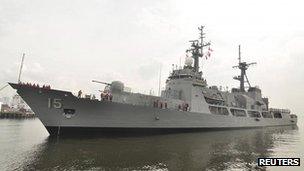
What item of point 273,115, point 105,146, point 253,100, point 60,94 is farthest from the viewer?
point 273,115

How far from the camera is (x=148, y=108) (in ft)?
70.4

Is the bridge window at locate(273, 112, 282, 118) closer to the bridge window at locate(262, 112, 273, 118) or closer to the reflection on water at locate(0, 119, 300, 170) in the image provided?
the bridge window at locate(262, 112, 273, 118)

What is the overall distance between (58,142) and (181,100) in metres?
12.8

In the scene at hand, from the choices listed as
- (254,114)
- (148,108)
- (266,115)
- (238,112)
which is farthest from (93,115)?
(266,115)

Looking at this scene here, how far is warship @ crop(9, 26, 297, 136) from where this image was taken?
18141mm

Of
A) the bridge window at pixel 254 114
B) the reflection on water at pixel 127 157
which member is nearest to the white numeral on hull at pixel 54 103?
the reflection on water at pixel 127 157

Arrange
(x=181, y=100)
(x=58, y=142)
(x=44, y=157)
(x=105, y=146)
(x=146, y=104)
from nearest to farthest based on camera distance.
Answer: (x=44, y=157), (x=105, y=146), (x=58, y=142), (x=146, y=104), (x=181, y=100)

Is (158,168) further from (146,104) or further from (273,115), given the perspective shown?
(273,115)

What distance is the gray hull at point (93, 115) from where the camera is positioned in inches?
705

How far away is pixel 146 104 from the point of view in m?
22.8

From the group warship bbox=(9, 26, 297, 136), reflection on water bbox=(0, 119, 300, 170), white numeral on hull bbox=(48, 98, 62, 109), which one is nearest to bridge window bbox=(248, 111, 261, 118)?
warship bbox=(9, 26, 297, 136)

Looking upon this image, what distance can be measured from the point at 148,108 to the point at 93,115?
4.59 metres

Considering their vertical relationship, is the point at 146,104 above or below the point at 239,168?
above

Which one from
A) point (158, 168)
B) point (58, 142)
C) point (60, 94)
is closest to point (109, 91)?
point (60, 94)
